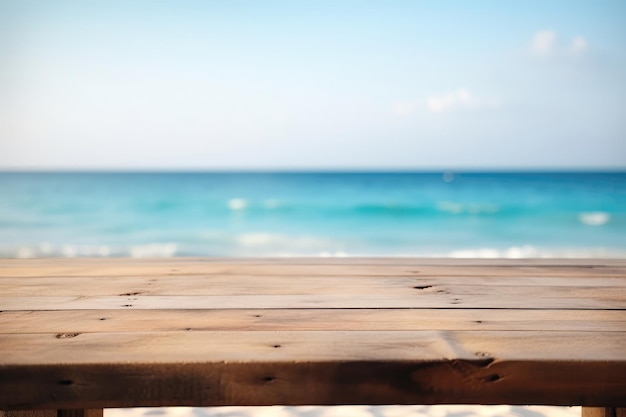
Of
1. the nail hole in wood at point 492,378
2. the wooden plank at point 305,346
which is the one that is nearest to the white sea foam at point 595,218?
the wooden plank at point 305,346

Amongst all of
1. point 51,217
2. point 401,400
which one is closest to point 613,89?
point 51,217

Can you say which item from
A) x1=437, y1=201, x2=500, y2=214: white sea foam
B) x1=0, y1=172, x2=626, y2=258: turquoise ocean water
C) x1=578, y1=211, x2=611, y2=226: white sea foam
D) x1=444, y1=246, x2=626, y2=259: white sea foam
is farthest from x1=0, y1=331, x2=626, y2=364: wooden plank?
x1=437, y1=201, x2=500, y2=214: white sea foam

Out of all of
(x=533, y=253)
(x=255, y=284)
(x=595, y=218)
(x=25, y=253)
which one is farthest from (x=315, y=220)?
(x=255, y=284)

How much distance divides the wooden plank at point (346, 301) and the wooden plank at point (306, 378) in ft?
0.82

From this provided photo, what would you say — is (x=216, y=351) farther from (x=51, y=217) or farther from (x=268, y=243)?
(x=51, y=217)

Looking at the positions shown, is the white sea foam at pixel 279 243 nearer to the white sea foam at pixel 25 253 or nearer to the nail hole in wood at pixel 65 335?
the white sea foam at pixel 25 253

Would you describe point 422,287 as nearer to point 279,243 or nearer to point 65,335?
point 65,335

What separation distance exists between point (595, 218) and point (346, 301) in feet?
36.7

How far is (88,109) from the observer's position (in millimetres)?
19469

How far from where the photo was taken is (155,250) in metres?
7.64

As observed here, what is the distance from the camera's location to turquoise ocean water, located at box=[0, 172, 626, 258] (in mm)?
7762

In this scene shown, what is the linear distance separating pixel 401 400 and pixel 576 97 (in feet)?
63.6

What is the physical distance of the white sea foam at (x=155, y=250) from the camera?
7.41m

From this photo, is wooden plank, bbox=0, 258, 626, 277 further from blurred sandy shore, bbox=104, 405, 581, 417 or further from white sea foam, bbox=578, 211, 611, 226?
white sea foam, bbox=578, 211, 611, 226
